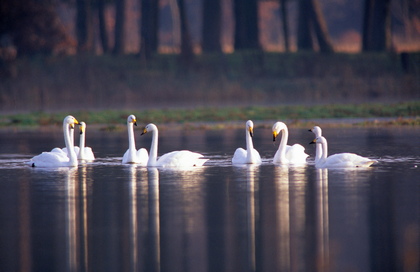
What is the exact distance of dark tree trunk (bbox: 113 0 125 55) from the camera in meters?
46.4

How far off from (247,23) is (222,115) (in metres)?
15.6

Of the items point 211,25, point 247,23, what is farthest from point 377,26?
point 211,25

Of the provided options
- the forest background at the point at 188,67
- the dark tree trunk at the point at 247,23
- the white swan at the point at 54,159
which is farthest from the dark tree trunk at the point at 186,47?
the white swan at the point at 54,159

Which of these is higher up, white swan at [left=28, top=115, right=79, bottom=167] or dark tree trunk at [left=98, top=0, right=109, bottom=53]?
dark tree trunk at [left=98, top=0, right=109, bottom=53]

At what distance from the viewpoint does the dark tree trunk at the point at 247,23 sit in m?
47.0

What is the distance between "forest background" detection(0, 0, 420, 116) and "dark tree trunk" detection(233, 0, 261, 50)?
0.05m

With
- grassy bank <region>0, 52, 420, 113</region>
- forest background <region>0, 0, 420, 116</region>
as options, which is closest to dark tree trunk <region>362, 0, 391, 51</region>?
forest background <region>0, 0, 420, 116</region>

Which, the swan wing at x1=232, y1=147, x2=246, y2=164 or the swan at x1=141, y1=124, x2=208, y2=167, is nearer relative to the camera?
the swan at x1=141, y1=124, x2=208, y2=167

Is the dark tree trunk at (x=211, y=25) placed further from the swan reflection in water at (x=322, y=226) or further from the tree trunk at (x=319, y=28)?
the swan reflection in water at (x=322, y=226)

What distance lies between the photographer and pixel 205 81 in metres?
41.1

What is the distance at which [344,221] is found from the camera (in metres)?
11.3

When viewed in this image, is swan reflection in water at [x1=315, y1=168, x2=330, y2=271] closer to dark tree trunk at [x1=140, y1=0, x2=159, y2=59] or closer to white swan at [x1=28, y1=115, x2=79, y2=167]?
white swan at [x1=28, y1=115, x2=79, y2=167]

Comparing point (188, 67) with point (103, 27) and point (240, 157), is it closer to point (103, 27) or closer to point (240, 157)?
point (103, 27)

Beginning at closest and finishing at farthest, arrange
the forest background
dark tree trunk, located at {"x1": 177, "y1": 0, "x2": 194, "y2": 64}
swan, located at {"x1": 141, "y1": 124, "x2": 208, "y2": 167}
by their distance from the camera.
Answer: swan, located at {"x1": 141, "y1": 124, "x2": 208, "y2": 167} < the forest background < dark tree trunk, located at {"x1": 177, "y1": 0, "x2": 194, "y2": 64}
